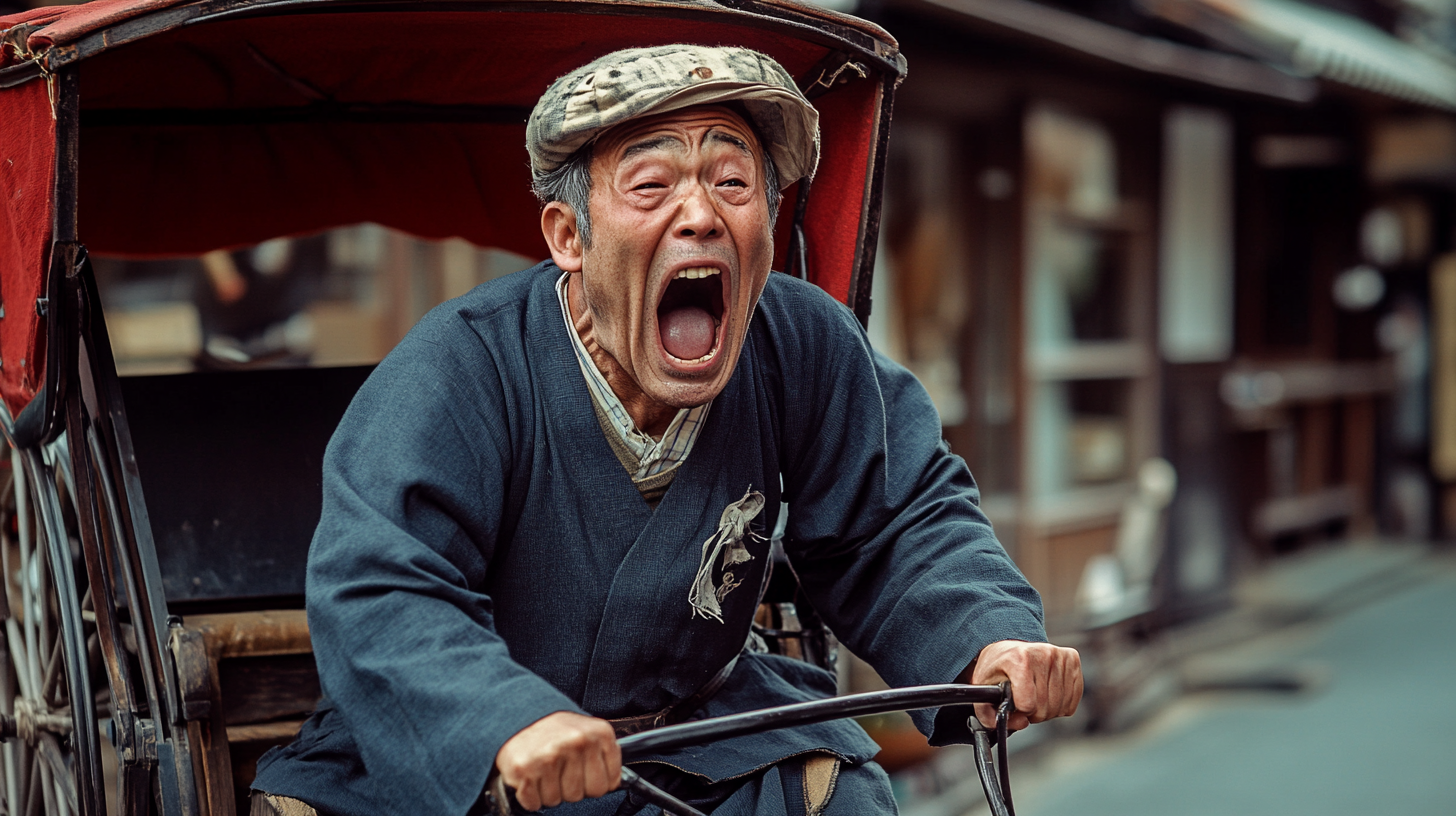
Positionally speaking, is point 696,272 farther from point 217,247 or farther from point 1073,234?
point 1073,234

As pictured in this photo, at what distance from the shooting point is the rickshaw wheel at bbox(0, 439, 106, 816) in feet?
7.72

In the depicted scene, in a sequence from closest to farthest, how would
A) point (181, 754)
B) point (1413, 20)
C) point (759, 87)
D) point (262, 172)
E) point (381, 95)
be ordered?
point (759, 87), point (181, 754), point (381, 95), point (262, 172), point (1413, 20)

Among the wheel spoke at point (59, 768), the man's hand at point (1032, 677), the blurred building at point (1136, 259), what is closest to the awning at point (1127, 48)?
the blurred building at point (1136, 259)

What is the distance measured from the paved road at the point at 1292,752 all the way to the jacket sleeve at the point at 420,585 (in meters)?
4.08

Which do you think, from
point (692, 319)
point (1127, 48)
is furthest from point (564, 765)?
point (1127, 48)

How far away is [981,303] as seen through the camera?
709cm

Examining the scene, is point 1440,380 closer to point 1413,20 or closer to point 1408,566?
point 1408,566

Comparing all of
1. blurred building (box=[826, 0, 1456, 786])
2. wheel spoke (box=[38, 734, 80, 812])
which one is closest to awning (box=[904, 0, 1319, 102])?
blurred building (box=[826, 0, 1456, 786])

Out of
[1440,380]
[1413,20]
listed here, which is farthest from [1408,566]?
[1413,20]

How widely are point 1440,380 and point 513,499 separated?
11.3 metres

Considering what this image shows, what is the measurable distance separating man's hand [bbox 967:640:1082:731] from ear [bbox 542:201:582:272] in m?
0.84

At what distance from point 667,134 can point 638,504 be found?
0.54m

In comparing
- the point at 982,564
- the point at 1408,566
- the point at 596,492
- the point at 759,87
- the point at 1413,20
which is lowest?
the point at 1408,566

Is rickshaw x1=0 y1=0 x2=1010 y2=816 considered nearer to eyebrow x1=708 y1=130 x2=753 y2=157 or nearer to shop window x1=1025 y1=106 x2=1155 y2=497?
eyebrow x1=708 y1=130 x2=753 y2=157
